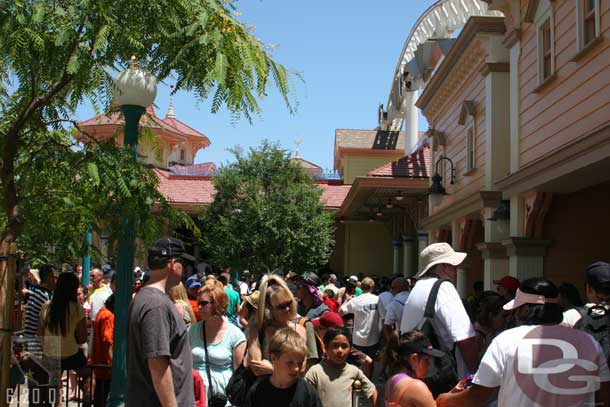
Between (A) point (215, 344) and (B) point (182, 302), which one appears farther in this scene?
(B) point (182, 302)

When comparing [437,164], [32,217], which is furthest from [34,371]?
[437,164]

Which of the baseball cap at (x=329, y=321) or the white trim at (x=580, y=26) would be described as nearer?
the baseball cap at (x=329, y=321)

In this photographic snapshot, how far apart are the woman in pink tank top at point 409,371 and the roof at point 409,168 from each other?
18.6 meters

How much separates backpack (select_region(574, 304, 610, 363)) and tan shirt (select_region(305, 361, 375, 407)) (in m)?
1.66

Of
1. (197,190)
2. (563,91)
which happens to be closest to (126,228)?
(563,91)

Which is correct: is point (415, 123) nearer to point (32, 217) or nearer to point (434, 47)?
point (434, 47)

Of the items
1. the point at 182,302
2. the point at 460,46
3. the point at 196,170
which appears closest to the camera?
the point at 182,302

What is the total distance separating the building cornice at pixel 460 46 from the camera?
547 inches

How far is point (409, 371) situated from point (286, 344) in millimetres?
745

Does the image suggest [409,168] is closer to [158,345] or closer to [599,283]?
[599,283]

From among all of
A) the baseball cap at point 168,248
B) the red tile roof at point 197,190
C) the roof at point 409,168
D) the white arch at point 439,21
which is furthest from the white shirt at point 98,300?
the red tile roof at point 197,190

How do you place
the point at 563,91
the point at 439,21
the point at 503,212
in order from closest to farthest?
1. the point at 563,91
2. the point at 503,212
3. the point at 439,21

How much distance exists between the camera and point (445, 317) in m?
5.28

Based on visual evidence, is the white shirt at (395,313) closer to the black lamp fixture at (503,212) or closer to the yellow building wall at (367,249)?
the black lamp fixture at (503,212)
